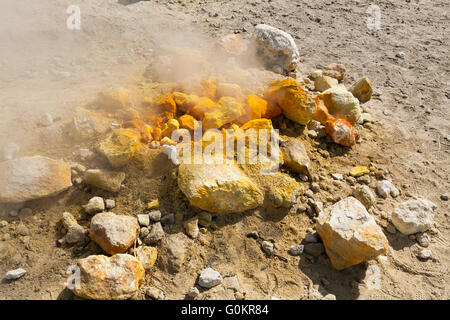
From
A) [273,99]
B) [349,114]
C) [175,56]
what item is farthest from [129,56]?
[349,114]

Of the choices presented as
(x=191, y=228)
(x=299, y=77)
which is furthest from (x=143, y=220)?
(x=299, y=77)

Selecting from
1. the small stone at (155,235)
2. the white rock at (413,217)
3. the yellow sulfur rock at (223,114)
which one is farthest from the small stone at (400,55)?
the small stone at (155,235)

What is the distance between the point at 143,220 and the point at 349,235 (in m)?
1.69

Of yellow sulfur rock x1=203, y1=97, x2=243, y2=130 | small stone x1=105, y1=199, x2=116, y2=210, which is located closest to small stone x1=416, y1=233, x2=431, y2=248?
yellow sulfur rock x1=203, y1=97, x2=243, y2=130

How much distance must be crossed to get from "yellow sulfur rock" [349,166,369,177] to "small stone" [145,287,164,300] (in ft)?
7.65

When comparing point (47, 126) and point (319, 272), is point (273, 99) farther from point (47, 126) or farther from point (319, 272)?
point (47, 126)

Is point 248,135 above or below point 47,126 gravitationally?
above

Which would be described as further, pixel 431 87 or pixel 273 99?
pixel 431 87

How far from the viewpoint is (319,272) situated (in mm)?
2854

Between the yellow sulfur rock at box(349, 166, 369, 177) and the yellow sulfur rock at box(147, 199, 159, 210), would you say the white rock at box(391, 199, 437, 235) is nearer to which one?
the yellow sulfur rock at box(349, 166, 369, 177)

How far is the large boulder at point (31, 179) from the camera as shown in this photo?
9.12 feet

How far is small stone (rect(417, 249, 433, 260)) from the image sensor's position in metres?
3.10
